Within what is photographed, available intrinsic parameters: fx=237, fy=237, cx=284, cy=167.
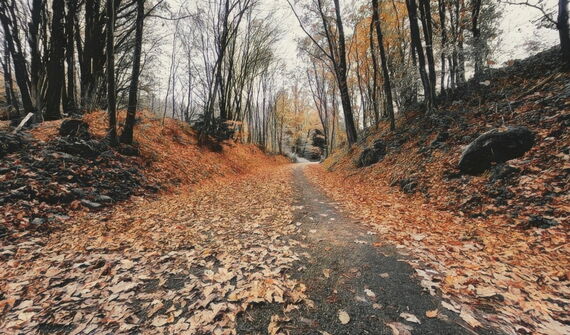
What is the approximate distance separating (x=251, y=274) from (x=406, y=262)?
236 cm

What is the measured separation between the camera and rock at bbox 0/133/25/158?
6.04 m

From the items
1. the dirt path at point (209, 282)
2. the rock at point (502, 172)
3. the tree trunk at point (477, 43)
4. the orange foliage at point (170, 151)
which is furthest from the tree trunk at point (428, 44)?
the orange foliage at point (170, 151)

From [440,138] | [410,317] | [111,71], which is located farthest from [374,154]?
[111,71]

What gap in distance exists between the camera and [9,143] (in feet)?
20.3

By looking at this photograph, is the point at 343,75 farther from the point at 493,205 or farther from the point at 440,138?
the point at 493,205

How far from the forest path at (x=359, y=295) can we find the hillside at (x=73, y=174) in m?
5.38

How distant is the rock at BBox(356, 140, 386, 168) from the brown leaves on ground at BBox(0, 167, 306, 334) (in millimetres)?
7766

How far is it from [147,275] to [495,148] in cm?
797

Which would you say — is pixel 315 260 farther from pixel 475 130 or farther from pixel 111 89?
pixel 111 89

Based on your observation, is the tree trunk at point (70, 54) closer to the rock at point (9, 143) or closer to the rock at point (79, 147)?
the rock at point (79, 147)

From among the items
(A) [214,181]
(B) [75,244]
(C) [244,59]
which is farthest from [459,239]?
(C) [244,59]

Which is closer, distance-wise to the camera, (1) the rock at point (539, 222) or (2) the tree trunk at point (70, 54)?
(1) the rock at point (539, 222)

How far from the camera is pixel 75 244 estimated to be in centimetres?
437

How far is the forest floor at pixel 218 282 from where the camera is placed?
2570 millimetres
